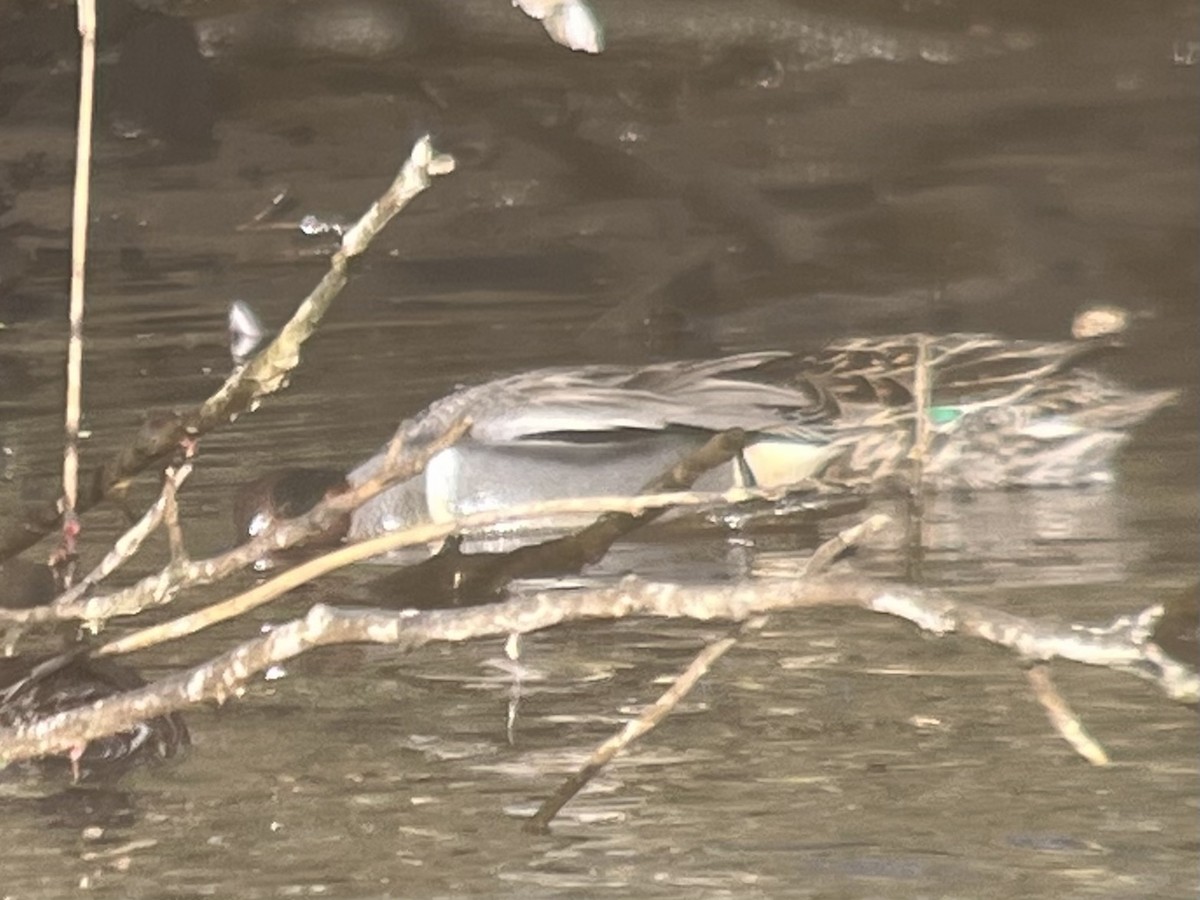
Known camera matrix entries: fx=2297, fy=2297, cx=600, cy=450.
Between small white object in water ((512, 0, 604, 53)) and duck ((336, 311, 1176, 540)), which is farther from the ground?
small white object in water ((512, 0, 604, 53))

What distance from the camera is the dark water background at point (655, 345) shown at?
227 cm

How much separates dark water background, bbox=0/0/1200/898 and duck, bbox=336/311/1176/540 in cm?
9

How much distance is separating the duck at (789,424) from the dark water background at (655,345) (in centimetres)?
9

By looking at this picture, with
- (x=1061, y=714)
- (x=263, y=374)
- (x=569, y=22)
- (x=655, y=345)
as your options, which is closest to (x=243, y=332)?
(x=655, y=345)

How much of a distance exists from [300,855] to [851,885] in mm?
536

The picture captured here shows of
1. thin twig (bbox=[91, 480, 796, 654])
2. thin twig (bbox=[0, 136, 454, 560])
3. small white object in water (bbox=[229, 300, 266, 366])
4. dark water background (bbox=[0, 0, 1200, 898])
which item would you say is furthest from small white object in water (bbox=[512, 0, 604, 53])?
small white object in water (bbox=[229, 300, 266, 366])

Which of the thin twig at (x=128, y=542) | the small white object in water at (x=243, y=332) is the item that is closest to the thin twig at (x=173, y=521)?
the thin twig at (x=128, y=542)

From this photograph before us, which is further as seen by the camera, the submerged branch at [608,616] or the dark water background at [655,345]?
the dark water background at [655,345]

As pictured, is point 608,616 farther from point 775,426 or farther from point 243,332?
point 243,332

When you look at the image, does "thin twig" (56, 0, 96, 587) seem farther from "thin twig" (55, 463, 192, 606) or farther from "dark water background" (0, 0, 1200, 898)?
"dark water background" (0, 0, 1200, 898)

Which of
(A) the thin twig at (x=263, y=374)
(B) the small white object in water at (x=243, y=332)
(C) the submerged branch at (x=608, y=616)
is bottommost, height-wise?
(C) the submerged branch at (x=608, y=616)

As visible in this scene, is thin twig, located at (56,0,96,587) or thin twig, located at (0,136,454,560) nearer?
thin twig, located at (0,136,454,560)

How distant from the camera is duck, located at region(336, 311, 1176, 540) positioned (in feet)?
11.1

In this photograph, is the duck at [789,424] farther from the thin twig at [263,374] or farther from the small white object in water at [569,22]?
the small white object in water at [569,22]
